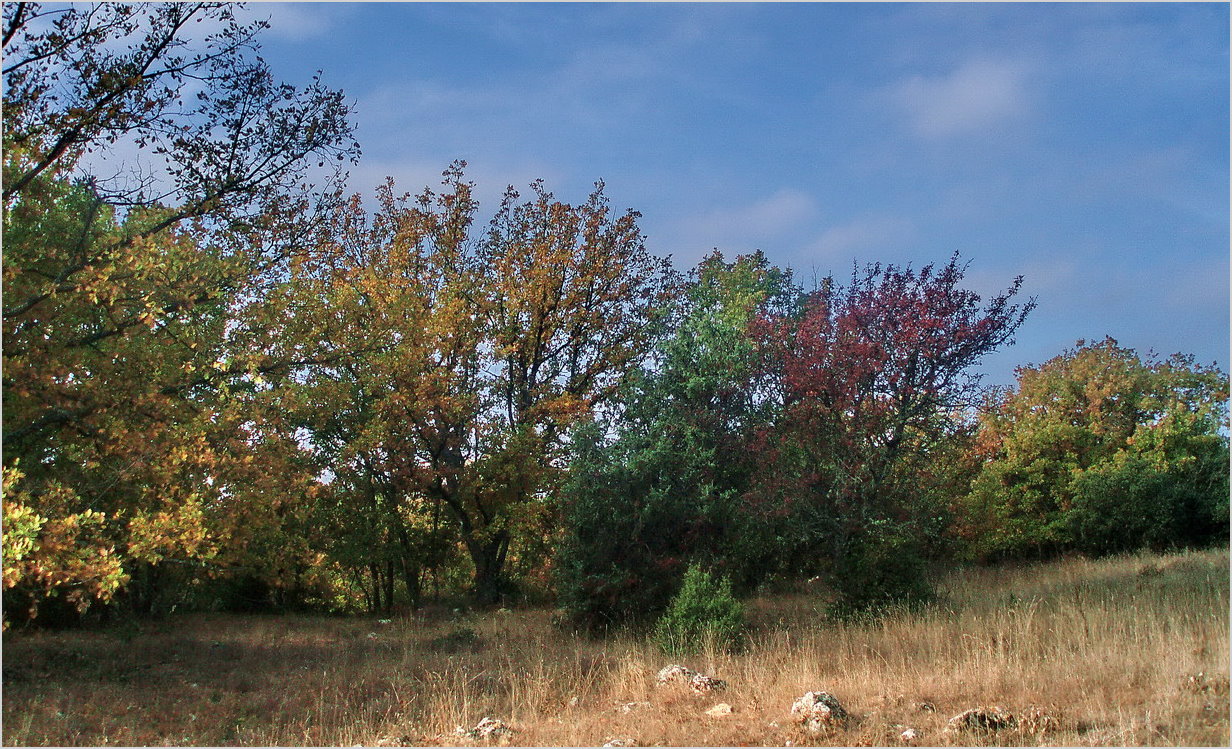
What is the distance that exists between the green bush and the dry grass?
37cm

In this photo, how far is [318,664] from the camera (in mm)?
13086

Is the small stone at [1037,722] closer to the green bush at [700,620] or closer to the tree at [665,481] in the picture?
the green bush at [700,620]

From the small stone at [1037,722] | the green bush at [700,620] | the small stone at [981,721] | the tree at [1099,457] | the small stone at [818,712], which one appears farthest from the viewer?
the tree at [1099,457]

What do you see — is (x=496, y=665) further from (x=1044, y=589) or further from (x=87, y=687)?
(x=1044, y=589)

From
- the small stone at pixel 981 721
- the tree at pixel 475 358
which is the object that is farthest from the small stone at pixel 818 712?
the tree at pixel 475 358

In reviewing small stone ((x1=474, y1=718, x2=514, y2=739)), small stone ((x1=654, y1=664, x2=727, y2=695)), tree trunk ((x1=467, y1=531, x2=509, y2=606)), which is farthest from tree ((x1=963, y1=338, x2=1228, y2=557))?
small stone ((x1=474, y1=718, x2=514, y2=739))

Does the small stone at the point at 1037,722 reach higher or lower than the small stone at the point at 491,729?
higher

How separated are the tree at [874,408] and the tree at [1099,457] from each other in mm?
7592

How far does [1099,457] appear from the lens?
81.3 ft

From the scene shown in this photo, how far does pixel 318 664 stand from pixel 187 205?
7154mm

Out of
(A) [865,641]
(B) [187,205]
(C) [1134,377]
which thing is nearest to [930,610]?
(A) [865,641]

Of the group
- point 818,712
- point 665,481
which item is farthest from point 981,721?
point 665,481

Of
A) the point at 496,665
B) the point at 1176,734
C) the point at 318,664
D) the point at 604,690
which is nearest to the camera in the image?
the point at 1176,734

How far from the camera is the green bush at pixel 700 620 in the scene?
1111 cm
